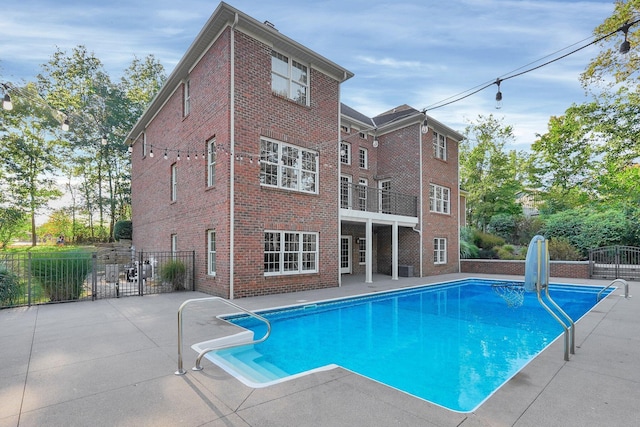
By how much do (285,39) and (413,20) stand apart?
4.08 m

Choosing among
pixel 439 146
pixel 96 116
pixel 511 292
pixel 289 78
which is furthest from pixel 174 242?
pixel 96 116

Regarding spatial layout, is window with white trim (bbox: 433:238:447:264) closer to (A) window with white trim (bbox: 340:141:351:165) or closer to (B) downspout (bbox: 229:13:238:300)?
(A) window with white trim (bbox: 340:141:351:165)

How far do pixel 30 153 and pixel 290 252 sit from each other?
23369 millimetres

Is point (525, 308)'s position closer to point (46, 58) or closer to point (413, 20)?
point (413, 20)

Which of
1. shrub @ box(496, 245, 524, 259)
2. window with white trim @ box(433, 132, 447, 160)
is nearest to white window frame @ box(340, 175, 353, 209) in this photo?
window with white trim @ box(433, 132, 447, 160)

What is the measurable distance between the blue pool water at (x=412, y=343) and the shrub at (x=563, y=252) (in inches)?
304

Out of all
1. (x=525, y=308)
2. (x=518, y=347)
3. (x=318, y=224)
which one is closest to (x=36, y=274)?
(x=318, y=224)

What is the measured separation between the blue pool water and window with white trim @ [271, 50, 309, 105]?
7.01m

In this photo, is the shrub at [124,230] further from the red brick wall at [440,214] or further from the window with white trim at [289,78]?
the red brick wall at [440,214]

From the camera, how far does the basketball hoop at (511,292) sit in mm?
10773

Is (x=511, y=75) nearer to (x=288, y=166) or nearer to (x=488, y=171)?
(x=288, y=166)

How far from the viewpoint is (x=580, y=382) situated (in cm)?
380

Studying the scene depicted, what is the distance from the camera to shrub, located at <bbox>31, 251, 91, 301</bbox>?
8.77m

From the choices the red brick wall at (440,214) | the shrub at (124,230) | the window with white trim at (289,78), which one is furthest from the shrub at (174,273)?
the shrub at (124,230)
